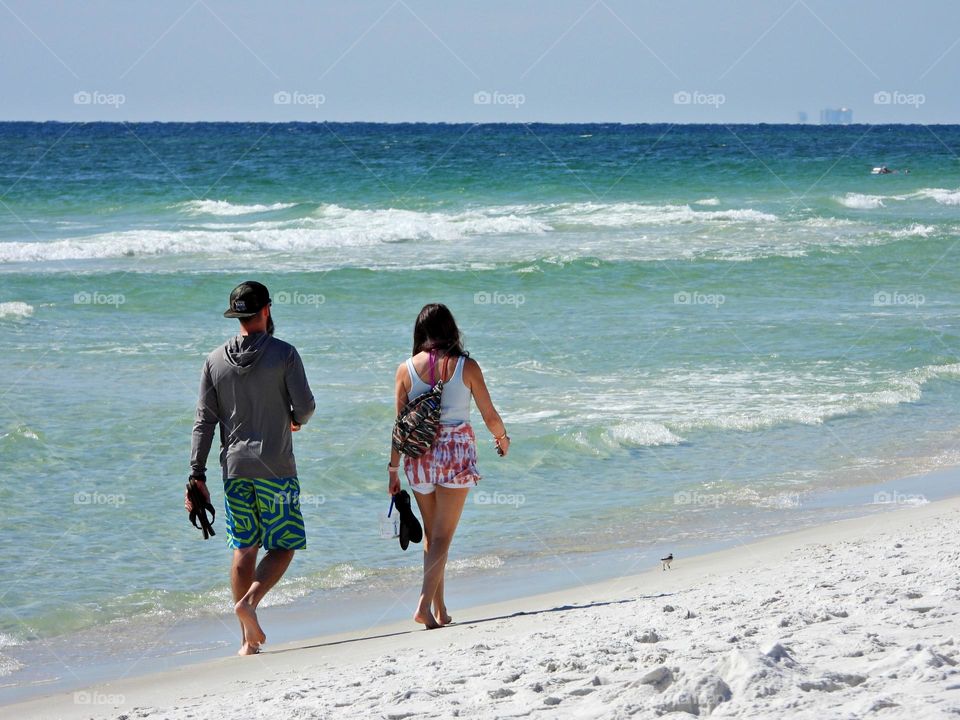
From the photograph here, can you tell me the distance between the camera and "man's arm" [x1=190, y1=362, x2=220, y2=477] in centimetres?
477

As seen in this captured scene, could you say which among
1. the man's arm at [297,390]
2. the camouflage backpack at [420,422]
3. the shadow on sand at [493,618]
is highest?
the man's arm at [297,390]

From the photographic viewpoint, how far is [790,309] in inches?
642

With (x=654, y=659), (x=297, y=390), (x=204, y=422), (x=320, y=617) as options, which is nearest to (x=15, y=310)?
(x=320, y=617)

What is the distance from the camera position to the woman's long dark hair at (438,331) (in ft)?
16.2

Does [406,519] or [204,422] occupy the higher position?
[204,422]

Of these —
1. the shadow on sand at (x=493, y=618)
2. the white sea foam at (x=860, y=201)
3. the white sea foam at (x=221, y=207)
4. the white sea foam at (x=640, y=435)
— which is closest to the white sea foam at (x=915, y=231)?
the white sea foam at (x=860, y=201)

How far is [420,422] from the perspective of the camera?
4895 millimetres

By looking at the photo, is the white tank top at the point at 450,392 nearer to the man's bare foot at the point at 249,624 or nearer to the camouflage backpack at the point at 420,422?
the camouflage backpack at the point at 420,422

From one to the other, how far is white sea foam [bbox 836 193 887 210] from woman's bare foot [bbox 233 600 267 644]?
30.4 metres

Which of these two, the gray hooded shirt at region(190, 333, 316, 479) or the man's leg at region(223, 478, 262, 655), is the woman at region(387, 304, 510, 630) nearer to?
the gray hooded shirt at region(190, 333, 316, 479)

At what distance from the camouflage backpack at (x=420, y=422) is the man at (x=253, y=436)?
0.42 meters

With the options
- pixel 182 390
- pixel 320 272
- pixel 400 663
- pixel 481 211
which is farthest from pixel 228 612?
pixel 481 211

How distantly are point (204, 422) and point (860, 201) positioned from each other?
31681 mm

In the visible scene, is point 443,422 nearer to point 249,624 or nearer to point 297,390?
point 297,390
